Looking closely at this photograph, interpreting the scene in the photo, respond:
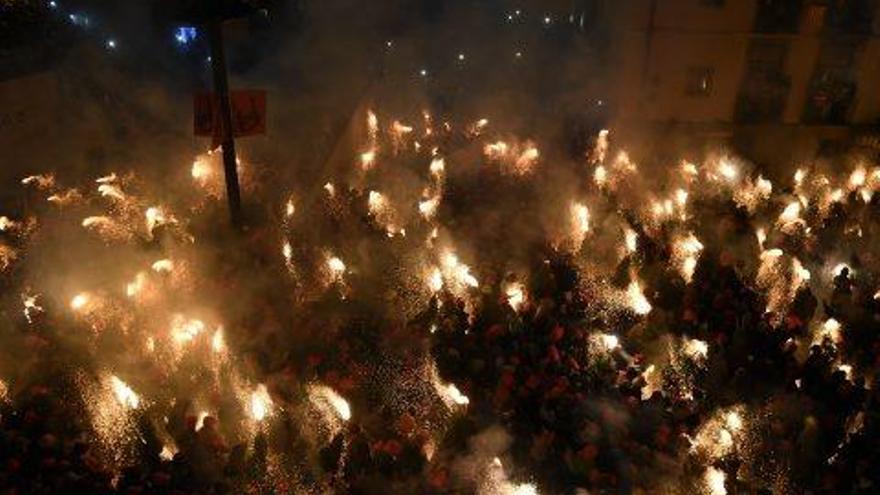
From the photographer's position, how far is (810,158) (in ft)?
56.5

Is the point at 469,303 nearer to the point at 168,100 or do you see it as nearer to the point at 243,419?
the point at 243,419

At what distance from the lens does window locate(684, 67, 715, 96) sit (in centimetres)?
1670

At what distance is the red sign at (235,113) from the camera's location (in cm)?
962

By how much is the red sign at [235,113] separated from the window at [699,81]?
36.1ft

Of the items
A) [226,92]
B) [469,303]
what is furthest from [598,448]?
[226,92]

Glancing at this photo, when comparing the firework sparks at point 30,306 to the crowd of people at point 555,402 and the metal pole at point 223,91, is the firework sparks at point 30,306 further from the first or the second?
the metal pole at point 223,91

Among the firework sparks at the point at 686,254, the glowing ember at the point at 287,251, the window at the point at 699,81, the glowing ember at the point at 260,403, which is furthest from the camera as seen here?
the window at the point at 699,81

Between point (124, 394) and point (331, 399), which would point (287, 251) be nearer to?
point (331, 399)

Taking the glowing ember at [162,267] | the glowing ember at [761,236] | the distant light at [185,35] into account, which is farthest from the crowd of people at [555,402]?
the distant light at [185,35]

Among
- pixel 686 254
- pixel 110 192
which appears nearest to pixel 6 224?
pixel 110 192

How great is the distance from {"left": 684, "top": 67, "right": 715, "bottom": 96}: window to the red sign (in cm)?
1102

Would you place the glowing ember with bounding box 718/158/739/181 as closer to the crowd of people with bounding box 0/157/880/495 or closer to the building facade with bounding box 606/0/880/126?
the building facade with bounding box 606/0/880/126

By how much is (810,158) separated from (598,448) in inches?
500

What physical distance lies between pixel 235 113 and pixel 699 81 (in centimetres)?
1157
